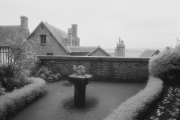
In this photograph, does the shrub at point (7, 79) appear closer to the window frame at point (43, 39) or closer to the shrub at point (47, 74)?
the shrub at point (47, 74)

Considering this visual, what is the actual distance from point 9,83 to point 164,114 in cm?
572

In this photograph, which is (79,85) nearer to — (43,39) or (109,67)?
(109,67)

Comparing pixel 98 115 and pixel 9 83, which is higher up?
pixel 9 83

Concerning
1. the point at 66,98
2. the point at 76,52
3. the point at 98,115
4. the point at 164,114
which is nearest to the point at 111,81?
the point at 66,98

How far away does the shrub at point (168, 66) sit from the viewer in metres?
5.61

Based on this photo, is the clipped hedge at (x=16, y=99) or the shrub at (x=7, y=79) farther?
the shrub at (x=7, y=79)

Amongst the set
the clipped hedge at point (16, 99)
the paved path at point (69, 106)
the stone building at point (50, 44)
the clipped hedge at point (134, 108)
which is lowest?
the paved path at point (69, 106)

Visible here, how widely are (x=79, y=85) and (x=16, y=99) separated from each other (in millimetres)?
2046

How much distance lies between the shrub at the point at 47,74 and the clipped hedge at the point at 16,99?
267cm

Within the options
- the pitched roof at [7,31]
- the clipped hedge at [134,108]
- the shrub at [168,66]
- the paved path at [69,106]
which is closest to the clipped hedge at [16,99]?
the paved path at [69,106]

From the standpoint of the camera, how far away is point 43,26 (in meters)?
21.7

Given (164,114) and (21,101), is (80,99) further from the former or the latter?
(164,114)

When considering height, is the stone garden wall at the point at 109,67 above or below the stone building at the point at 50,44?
below

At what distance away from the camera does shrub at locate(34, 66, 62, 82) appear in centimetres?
803
